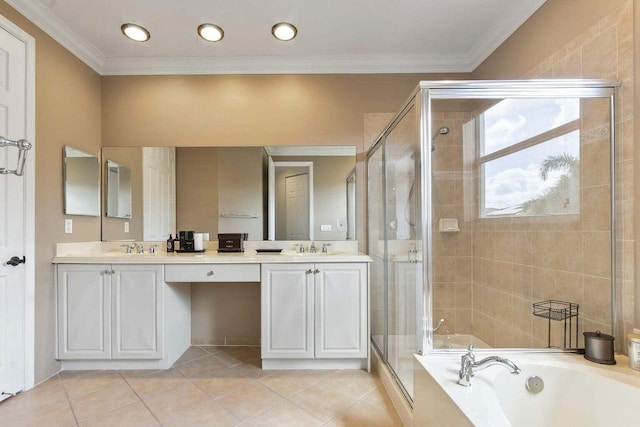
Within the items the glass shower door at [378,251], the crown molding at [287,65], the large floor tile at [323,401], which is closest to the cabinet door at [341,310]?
the glass shower door at [378,251]

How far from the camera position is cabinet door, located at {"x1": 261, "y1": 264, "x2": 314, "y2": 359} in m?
2.21

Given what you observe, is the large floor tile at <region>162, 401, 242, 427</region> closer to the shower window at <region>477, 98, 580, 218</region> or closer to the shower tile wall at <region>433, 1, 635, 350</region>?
the shower tile wall at <region>433, 1, 635, 350</region>

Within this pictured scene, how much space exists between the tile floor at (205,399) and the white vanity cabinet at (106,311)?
0.18 metres

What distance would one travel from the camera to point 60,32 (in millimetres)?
2205

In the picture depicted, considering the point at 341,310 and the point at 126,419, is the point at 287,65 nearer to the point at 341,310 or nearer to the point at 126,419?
the point at 341,310

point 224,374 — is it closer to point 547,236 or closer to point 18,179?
point 18,179

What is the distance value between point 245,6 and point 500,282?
257 cm

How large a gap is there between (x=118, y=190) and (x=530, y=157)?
3227mm

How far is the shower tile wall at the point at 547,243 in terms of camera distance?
4.65 ft

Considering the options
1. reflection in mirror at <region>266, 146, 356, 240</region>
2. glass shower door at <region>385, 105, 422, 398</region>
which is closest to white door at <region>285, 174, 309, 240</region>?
reflection in mirror at <region>266, 146, 356, 240</region>

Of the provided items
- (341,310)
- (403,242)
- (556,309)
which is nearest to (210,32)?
(403,242)

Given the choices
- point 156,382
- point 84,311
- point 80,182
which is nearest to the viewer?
point 156,382

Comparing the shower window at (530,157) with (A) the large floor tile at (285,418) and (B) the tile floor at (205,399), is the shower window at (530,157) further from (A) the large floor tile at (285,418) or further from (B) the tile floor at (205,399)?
(A) the large floor tile at (285,418)

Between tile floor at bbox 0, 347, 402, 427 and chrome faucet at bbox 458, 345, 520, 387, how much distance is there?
27.8 inches
